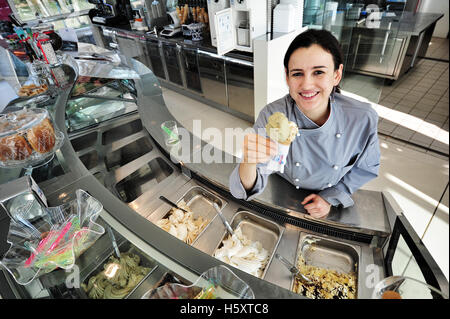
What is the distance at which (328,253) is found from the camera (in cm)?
129

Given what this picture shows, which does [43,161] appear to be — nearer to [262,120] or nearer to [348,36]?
[262,120]

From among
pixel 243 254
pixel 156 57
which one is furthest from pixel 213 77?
pixel 243 254

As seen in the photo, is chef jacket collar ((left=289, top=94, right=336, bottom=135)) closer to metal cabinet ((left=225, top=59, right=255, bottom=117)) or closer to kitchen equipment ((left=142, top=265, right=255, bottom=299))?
kitchen equipment ((left=142, top=265, right=255, bottom=299))

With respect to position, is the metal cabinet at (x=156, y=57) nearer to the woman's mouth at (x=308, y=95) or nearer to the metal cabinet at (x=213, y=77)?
the metal cabinet at (x=213, y=77)

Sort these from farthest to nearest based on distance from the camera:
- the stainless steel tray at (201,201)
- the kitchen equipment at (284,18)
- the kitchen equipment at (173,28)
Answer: the kitchen equipment at (173,28) < the kitchen equipment at (284,18) < the stainless steel tray at (201,201)

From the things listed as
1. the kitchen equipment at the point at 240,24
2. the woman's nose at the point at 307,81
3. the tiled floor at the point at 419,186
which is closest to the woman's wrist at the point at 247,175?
the woman's nose at the point at 307,81

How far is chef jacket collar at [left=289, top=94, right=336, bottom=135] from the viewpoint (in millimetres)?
1230

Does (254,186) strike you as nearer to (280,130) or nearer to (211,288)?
(280,130)

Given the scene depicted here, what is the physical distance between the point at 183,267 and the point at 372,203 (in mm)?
957

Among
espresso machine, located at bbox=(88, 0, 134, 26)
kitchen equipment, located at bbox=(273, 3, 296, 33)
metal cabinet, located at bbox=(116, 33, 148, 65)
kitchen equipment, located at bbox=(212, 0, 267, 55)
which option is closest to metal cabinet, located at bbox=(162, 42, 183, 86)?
metal cabinet, located at bbox=(116, 33, 148, 65)

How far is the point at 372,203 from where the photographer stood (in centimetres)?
131

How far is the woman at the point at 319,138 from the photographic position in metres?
1.10

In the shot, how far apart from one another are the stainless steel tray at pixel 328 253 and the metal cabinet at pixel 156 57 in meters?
5.18

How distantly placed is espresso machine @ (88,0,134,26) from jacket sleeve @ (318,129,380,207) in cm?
659
